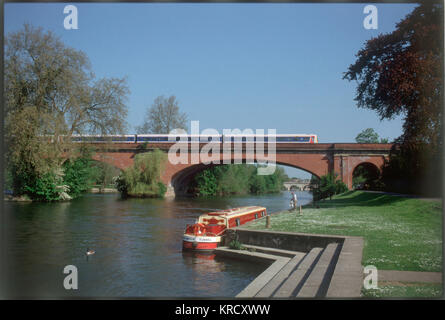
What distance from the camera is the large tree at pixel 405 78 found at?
12.1 meters

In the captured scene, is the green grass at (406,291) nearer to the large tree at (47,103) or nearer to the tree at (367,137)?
the large tree at (47,103)

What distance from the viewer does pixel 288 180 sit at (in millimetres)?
94562

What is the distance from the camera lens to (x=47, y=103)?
21672 mm

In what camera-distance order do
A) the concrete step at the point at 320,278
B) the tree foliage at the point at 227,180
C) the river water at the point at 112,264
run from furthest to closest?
the tree foliage at the point at 227,180, the river water at the point at 112,264, the concrete step at the point at 320,278

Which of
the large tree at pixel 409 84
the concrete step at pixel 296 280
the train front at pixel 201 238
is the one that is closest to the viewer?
the concrete step at pixel 296 280

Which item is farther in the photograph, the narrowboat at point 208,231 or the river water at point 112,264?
the narrowboat at point 208,231

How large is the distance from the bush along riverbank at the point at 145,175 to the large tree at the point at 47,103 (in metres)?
14.1

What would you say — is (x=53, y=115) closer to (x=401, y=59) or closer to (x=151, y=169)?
(x=401, y=59)

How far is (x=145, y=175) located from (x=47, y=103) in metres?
24.9

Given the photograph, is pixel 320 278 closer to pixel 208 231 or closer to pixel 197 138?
pixel 208 231

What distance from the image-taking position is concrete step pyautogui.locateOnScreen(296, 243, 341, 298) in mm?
6052

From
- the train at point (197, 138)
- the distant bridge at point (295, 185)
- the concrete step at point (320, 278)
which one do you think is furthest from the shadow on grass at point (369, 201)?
the distant bridge at point (295, 185)
